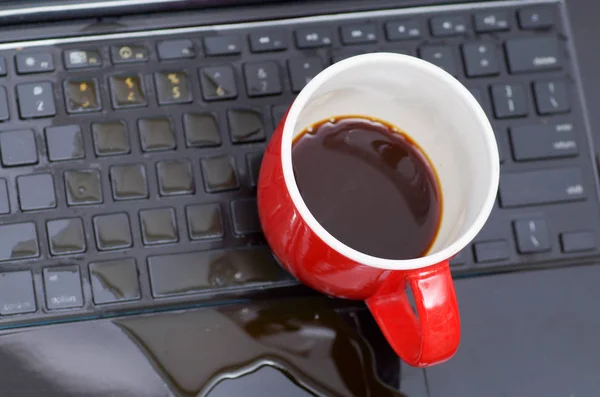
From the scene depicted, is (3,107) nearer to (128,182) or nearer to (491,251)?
(128,182)

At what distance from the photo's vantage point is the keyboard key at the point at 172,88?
0.40 m

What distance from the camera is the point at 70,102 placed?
0.39 metres

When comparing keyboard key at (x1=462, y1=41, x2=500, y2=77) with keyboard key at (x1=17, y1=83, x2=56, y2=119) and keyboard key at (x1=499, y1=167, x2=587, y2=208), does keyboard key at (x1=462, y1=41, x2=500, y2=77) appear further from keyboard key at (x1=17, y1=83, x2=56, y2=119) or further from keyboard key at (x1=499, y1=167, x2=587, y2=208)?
keyboard key at (x1=17, y1=83, x2=56, y2=119)

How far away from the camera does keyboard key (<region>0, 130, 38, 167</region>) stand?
384mm

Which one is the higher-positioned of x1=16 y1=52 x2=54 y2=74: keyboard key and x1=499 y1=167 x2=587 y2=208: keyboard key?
x1=16 y1=52 x2=54 y2=74: keyboard key

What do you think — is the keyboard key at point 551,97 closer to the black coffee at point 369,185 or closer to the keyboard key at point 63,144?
the black coffee at point 369,185

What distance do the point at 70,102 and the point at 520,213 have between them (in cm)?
30

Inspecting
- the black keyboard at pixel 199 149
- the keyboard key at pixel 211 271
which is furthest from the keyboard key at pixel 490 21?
the keyboard key at pixel 211 271

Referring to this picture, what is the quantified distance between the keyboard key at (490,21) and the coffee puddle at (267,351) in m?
0.21

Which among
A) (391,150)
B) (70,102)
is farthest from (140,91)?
(391,150)

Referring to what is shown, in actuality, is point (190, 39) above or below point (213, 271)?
above

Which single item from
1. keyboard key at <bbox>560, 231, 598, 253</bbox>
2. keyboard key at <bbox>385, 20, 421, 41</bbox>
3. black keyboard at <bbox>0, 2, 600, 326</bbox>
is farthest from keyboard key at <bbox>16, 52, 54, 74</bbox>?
keyboard key at <bbox>560, 231, 598, 253</bbox>

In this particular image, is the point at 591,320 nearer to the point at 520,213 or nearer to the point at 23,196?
the point at 520,213

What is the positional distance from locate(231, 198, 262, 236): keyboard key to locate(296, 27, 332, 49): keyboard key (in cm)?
11
